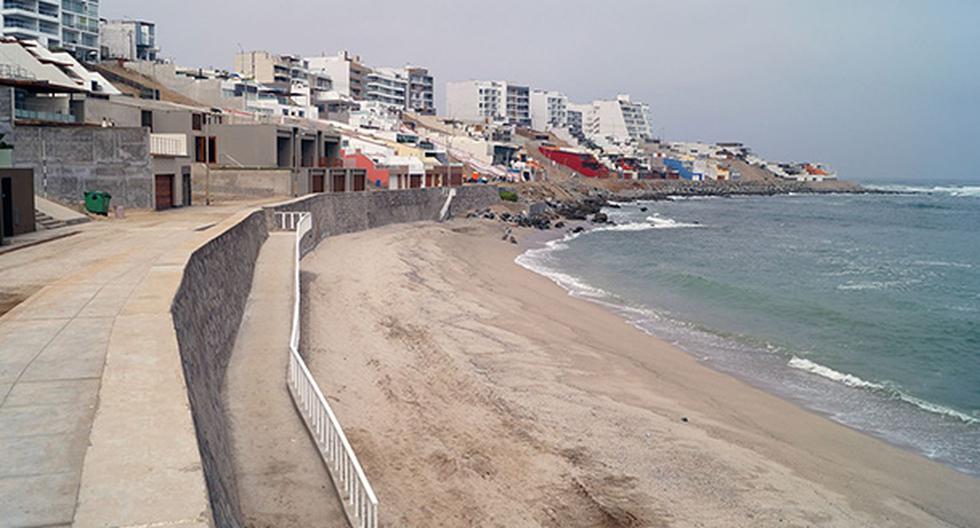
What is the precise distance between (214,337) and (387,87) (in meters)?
124

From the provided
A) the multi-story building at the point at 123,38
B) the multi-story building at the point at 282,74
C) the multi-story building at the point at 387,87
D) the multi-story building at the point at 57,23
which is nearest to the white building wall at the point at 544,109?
the multi-story building at the point at 387,87

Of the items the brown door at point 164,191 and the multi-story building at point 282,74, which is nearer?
the brown door at point 164,191

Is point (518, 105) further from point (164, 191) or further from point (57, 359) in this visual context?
point (57, 359)

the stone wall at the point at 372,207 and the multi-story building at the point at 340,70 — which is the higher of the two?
the multi-story building at the point at 340,70

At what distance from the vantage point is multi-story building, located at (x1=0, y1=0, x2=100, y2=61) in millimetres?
70688

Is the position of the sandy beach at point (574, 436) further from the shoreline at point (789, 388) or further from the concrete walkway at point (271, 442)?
the concrete walkway at point (271, 442)

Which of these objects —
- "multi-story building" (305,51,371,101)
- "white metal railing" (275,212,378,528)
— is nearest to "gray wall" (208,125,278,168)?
"white metal railing" (275,212,378,528)

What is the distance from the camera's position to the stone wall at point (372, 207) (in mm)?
30047

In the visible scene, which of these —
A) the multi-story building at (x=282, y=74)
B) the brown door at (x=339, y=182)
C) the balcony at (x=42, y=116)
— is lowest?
the brown door at (x=339, y=182)

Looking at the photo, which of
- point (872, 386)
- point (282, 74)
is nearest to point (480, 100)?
point (282, 74)

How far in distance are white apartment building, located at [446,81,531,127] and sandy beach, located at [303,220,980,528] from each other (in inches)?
5470

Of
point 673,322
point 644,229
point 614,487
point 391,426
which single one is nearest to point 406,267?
point 673,322

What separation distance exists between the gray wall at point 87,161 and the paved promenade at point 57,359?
36.1ft

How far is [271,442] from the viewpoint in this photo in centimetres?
913
